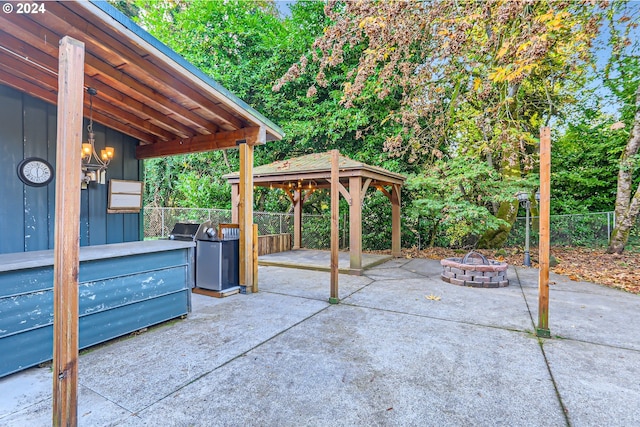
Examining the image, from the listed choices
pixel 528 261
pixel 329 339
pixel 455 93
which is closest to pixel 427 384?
pixel 329 339

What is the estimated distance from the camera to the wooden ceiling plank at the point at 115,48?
7.39 ft

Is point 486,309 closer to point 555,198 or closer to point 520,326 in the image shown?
point 520,326

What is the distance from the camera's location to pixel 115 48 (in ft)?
8.74

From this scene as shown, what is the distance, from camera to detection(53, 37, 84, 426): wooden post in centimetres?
158

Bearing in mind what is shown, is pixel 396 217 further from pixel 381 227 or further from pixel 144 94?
pixel 144 94

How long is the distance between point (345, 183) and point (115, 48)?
273 inches

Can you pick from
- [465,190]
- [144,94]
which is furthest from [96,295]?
[465,190]

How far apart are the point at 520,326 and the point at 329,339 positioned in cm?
226

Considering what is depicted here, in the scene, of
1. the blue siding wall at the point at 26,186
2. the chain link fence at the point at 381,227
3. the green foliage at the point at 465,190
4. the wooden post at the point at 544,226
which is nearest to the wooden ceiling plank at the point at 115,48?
the blue siding wall at the point at 26,186

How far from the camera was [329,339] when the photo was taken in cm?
310

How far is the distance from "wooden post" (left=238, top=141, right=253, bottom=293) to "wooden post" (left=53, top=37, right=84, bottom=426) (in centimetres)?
307

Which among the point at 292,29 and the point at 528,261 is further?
the point at 292,29

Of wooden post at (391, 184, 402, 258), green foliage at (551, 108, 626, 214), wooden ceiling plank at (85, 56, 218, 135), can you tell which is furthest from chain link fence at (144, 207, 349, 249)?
green foliage at (551, 108, 626, 214)

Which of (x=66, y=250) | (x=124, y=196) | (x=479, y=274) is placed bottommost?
(x=479, y=274)
